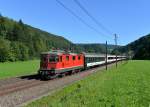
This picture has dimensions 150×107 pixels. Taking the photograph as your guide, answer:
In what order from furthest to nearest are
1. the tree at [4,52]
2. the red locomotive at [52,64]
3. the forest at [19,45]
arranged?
the forest at [19,45] → the tree at [4,52] → the red locomotive at [52,64]

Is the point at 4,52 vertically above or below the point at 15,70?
above

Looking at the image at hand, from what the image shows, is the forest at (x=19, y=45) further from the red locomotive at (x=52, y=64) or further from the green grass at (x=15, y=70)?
the red locomotive at (x=52, y=64)

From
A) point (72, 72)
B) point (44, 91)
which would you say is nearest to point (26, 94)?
point (44, 91)

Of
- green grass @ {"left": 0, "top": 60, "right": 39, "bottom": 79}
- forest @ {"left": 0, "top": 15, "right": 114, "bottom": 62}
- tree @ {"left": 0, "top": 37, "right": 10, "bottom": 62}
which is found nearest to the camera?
green grass @ {"left": 0, "top": 60, "right": 39, "bottom": 79}

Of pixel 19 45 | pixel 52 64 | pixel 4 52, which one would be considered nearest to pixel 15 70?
pixel 52 64

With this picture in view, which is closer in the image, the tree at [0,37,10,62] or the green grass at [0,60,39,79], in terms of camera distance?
the green grass at [0,60,39,79]

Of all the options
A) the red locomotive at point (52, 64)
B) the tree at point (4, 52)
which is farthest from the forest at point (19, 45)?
the red locomotive at point (52, 64)

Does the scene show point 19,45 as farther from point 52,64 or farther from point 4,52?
point 52,64

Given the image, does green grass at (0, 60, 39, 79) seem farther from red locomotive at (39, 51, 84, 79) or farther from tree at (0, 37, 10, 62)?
tree at (0, 37, 10, 62)

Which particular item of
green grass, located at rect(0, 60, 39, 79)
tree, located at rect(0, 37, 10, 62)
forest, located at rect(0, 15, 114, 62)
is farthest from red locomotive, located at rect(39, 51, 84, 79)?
tree, located at rect(0, 37, 10, 62)

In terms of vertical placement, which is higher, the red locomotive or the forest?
the forest

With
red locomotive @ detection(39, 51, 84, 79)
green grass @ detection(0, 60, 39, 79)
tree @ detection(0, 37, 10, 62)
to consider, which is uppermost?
tree @ detection(0, 37, 10, 62)

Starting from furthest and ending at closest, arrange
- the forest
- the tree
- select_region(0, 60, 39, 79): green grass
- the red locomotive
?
the forest < the tree < select_region(0, 60, 39, 79): green grass < the red locomotive

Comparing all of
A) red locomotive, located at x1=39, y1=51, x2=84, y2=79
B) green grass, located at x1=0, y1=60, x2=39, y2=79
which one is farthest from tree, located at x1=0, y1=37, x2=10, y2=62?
red locomotive, located at x1=39, y1=51, x2=84, y2=79
